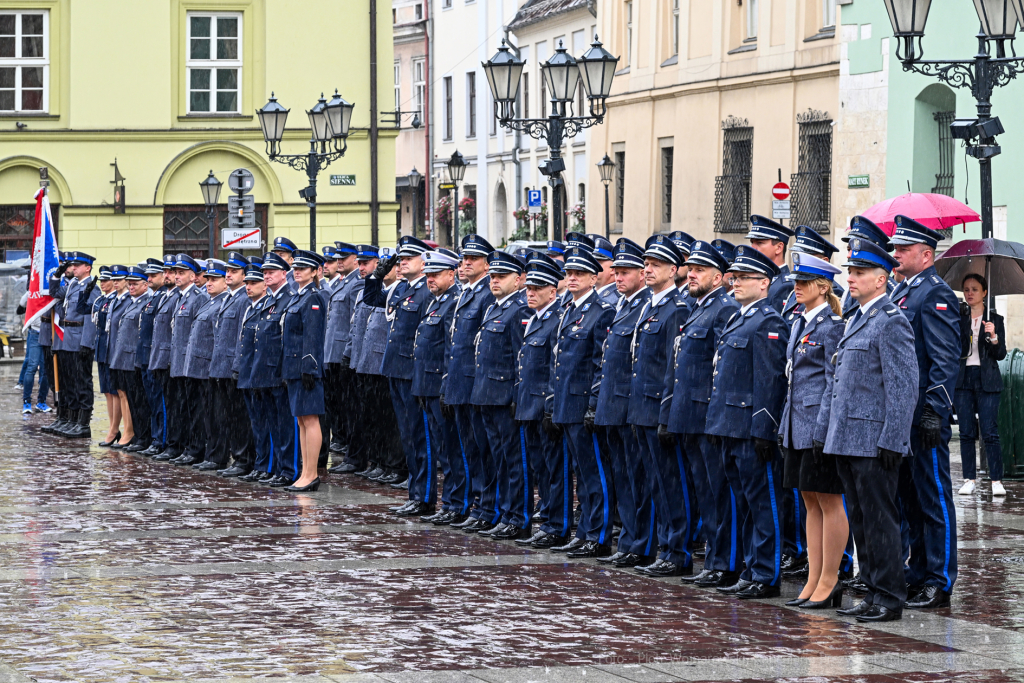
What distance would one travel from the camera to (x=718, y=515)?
10820mm

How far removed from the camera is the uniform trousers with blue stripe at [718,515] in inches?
422

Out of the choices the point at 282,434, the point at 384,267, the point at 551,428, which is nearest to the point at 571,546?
the point at 551,428

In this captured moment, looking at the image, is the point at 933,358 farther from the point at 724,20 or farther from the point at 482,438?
the point at 724,20

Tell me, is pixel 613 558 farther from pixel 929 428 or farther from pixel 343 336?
pixel 343 336

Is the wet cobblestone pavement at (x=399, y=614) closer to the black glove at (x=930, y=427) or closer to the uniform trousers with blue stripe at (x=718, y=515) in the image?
the uniform trousers with blue stripe at (x=718, y=515)

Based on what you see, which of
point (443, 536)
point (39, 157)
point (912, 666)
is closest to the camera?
point (912, 666)

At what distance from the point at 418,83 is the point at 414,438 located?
168ft

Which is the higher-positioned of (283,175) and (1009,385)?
(283,175)

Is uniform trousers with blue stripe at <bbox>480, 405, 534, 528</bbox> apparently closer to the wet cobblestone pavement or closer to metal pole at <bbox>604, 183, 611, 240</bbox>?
the wet cobblestone pavement

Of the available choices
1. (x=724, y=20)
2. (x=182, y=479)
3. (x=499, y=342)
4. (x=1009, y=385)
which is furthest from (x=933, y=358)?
(x=724, y=20)

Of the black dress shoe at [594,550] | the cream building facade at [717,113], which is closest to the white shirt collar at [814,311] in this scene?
the black dress shoe at [594,550]

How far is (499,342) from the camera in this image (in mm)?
13055

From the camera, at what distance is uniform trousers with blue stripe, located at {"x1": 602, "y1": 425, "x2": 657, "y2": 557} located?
1158 cm

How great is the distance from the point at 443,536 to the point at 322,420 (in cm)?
389
